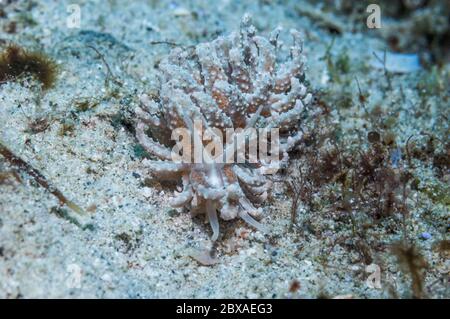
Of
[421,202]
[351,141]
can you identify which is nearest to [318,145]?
[351,141]

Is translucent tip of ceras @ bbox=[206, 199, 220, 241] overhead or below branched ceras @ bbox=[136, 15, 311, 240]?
below

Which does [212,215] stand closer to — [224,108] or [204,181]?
[204,181]

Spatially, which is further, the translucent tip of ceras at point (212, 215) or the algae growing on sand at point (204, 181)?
the translucent tip of ceras at point (212, 215)

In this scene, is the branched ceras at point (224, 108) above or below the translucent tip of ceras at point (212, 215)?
above

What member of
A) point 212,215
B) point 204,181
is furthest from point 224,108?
point 212,215

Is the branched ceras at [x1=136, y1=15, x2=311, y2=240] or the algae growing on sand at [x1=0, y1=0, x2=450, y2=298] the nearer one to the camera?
the algae growing on sand at [x1=0, y1=0, x2=450, y2=298]

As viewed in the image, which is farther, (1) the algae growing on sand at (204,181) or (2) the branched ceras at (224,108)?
(2) the branched ceras at (224,108)
